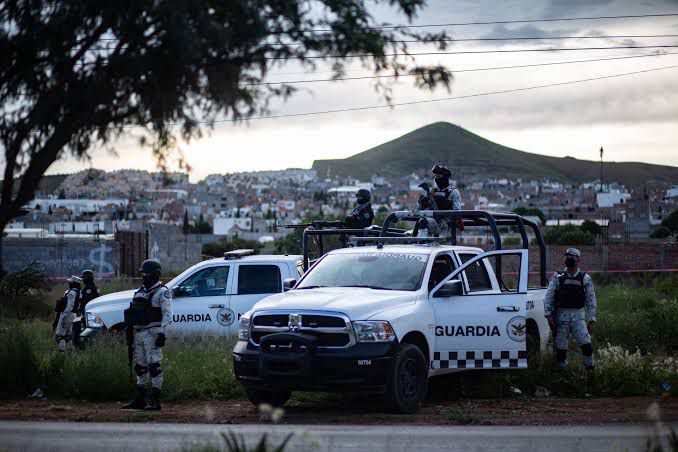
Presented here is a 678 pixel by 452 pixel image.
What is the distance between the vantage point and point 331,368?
11.4 m

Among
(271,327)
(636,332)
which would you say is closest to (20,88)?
(271,327)

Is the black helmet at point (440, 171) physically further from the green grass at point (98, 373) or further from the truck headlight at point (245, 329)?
the truck headlight at point (245, 329)

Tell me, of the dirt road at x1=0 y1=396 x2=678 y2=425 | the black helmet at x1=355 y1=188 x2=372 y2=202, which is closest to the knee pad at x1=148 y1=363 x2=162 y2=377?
the dirt road at x1=0 y1=396 x2=678 y2=425

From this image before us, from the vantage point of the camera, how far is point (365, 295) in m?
12.3

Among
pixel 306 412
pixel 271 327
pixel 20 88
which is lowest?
pixel 306 412

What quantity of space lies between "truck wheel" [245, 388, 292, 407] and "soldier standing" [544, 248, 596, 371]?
413cm

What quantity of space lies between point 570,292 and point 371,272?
10.2 feet

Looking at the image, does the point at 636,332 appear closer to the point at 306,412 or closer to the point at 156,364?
the point at 306,412

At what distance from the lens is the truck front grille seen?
1154 centimetres

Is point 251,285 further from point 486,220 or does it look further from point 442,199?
point 486,220

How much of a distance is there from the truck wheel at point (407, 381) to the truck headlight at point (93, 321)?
682cm

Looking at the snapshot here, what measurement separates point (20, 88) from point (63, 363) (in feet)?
23.4

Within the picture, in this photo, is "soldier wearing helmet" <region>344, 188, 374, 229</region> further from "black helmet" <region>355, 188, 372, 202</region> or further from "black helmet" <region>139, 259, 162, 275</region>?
"black helmet" <region>139, 259, 162, 275</region>

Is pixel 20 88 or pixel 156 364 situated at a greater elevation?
pixel 20 88
